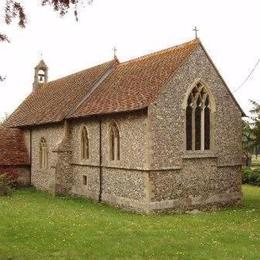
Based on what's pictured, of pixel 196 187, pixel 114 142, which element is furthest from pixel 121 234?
pixel 114 142

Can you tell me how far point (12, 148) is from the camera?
3180cm

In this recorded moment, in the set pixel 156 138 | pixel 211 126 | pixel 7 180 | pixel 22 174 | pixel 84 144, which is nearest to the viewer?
pixel 156 138

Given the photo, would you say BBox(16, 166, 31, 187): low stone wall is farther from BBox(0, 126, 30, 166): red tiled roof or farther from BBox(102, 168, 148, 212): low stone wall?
BBox(102, 168, 148, 212): low stone wall

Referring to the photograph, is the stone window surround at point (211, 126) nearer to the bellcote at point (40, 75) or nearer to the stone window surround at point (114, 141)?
the stone window surround at point (114, 141)

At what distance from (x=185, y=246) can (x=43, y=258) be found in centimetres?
414

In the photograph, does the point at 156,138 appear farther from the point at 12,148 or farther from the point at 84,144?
the point at 12,148

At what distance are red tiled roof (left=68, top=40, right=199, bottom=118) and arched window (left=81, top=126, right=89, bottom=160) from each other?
1.03 metres

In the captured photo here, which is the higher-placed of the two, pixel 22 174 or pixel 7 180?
pixel 22 174

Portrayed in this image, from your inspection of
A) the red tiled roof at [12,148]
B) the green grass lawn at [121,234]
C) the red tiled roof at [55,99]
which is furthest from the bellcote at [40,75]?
the green grass lawn at [121,234]

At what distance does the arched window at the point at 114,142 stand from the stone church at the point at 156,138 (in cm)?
4

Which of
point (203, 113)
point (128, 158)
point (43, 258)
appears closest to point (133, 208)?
point (128, 158)

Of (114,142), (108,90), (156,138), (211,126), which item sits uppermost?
(108,90)

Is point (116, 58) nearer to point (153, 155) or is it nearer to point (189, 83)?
point (189, 83)

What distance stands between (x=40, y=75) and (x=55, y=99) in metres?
9.43
